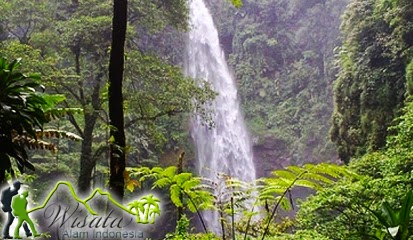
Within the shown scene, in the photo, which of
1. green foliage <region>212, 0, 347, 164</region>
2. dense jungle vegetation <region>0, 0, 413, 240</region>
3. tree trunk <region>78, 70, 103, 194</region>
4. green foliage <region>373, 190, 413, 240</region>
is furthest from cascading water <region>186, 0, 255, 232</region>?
green foliage <region>373, 190, 413, 240</region>

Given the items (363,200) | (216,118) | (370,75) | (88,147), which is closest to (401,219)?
(363,200)

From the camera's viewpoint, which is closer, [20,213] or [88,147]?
[20,213]

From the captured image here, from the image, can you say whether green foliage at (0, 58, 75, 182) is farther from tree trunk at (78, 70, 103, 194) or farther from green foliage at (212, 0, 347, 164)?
green foliage at (212, 0, 347, 164)

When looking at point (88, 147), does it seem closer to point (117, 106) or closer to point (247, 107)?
point (117, 106)

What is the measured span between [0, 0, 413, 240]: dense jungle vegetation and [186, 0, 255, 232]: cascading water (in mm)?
575

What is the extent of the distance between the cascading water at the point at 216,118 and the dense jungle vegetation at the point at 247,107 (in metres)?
0.57

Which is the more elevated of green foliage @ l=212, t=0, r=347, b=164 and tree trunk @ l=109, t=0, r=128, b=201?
green foliage @ l=212, t=0, r=347, b=164

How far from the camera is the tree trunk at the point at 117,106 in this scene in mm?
3074

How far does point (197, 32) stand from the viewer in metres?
20.4

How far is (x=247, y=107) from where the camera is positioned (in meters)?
20.9

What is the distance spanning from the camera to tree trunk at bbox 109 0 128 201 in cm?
307

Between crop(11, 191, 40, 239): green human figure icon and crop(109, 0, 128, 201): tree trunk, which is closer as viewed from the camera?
crop(11, 191, 40, 239): green human figure icon

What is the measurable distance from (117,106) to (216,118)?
15798mm

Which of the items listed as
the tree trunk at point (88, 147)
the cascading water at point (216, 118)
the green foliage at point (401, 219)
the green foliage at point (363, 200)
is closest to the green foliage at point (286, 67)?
the cascading water at point (216, 118)
